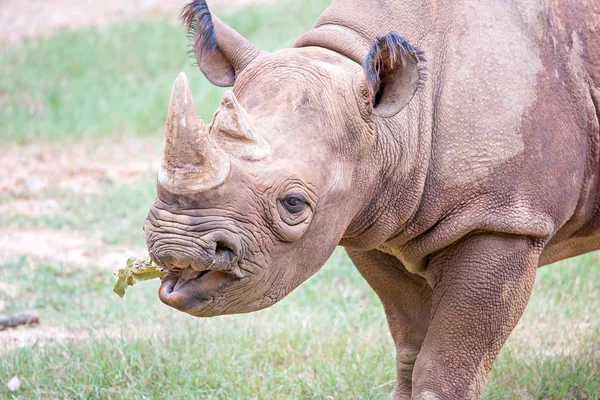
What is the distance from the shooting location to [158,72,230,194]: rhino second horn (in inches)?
134

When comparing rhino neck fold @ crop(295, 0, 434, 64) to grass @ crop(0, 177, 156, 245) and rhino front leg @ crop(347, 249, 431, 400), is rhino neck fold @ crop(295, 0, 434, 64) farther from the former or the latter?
grass @ crop(0, 177, 156, 245)

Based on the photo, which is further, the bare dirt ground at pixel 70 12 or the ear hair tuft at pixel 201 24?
the bare dirt ground at pixel 70 12

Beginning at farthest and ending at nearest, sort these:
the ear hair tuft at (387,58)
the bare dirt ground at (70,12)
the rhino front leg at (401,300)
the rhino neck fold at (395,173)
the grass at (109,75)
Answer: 1. the bare dirt ground at (70,12)
2. the grass at (109,75)
3. the rhino front leg at (401,300)
4. the rhino neck fold at (395,173)
5. the ear hair tuft at (387,58)

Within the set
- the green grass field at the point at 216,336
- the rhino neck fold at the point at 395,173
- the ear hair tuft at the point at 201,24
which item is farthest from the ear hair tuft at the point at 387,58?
the green grass field at the point at 216,336

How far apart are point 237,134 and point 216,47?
86 centimetres

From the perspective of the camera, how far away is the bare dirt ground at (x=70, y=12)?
641 inches

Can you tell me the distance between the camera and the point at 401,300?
5.00m

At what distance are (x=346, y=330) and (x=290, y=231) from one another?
2904 millimetres

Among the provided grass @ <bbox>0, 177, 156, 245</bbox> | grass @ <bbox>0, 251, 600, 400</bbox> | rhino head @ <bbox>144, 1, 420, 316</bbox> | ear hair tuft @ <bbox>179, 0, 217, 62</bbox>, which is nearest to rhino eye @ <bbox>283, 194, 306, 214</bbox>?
rhino head @ <bbox>144, 1, 420, 316</bbox>

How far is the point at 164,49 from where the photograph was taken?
14.2 m

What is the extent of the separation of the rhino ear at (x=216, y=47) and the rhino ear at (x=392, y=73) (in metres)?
0.57

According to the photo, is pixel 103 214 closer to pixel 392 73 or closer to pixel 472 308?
pixel 472 308

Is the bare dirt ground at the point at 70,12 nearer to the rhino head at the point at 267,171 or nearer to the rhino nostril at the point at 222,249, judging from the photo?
the rhino head at the point at 267,171

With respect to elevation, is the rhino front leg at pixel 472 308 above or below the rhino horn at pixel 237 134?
below
